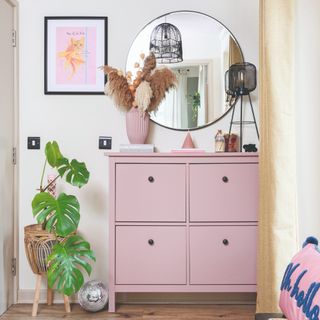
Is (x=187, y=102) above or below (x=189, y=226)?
above

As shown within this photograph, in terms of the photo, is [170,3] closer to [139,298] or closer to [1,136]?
[1,136]

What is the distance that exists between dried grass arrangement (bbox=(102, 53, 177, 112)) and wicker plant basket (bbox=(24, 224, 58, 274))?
3.39ft

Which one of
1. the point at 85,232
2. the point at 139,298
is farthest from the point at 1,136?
the point at 139,298

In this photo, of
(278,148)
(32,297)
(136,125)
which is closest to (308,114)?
(278,148)

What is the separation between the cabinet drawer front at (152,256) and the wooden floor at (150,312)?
219 mm

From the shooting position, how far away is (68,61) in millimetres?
3107

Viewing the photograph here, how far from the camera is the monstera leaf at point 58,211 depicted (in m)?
2.58

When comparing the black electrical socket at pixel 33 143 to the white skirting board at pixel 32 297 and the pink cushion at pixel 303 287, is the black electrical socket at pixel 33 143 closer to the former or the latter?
the white skirting board at pixel 32 297

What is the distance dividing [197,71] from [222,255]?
1307 mm

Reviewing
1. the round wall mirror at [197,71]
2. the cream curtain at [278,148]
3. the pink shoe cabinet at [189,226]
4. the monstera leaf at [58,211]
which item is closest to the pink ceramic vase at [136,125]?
the round wall mirror at [197,71]

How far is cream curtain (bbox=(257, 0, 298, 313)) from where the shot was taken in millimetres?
2129

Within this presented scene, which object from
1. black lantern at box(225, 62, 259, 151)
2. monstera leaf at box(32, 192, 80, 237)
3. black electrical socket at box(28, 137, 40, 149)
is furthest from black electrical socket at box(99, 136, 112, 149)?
black lantern at box(225, 62, 259, 151)

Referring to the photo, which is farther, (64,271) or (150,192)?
(150,192)

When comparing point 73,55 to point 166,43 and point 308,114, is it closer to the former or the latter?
point 166,43
